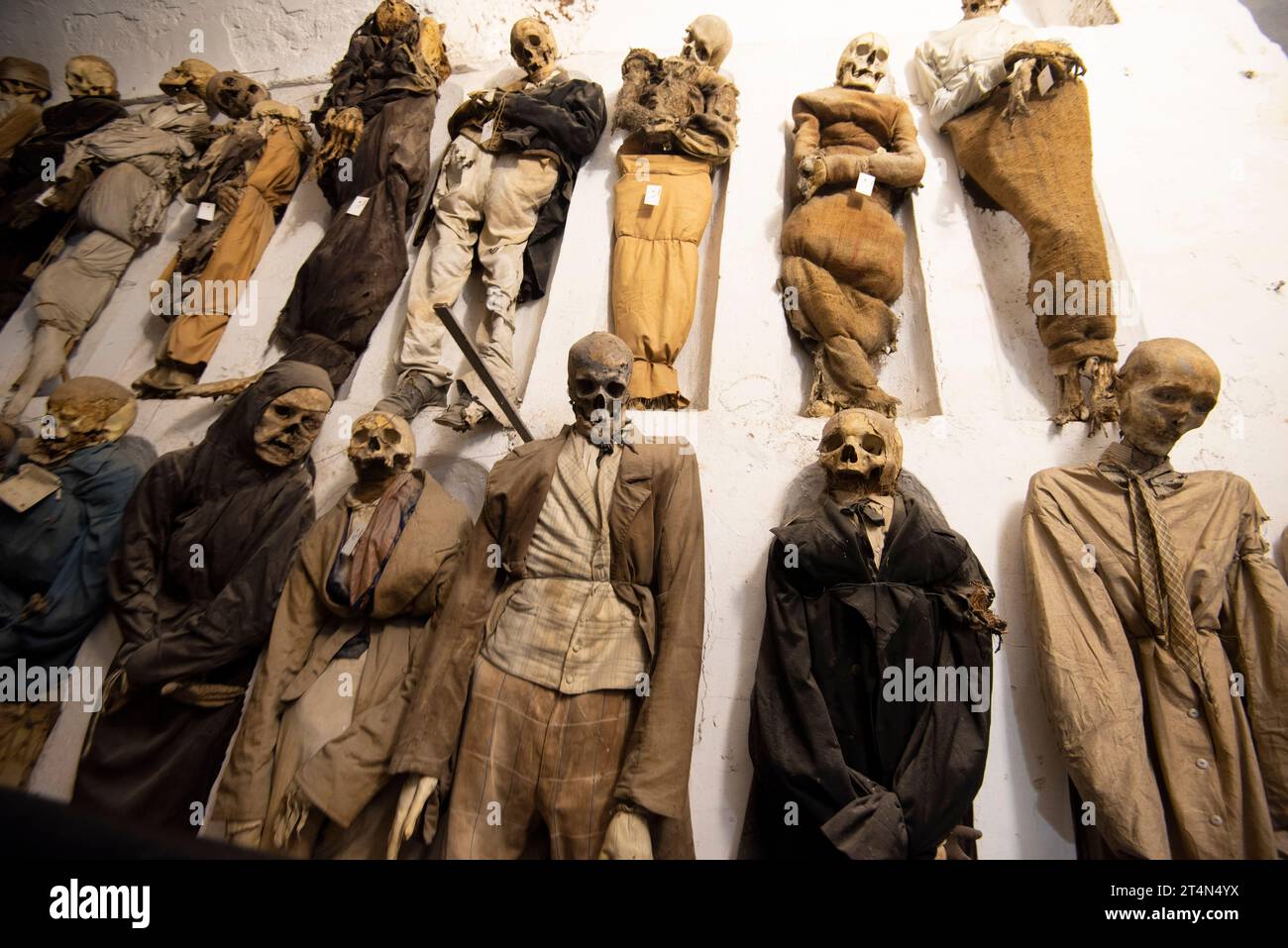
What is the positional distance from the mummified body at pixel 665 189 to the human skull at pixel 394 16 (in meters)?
1.76

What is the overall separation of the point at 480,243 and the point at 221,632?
2.45 metres

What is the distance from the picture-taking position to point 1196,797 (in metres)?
2.29

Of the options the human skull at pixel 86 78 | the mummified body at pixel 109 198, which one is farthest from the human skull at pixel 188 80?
the human skull at pixel 86 78

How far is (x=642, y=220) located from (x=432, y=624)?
2.37 meters

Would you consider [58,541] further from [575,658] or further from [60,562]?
[575,658]

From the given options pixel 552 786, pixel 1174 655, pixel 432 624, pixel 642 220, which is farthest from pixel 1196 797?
pixel 642 220

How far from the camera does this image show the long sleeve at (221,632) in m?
2.96

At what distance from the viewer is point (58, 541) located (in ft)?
11.0

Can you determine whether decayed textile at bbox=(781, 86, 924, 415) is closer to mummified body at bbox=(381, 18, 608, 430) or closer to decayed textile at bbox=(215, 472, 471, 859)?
mummified body at bbox=(381, 18, 608, 430)

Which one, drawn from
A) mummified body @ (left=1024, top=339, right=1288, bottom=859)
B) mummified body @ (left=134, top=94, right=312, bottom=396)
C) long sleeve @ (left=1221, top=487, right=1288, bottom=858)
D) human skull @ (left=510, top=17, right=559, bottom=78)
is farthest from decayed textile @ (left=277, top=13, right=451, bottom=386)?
long sleeve @ (left=1221, top=487, right=1288, bottom=858)

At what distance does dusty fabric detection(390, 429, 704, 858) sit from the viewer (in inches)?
87.9

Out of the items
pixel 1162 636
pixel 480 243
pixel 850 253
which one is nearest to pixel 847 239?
pixel 850 253

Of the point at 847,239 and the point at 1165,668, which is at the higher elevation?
the point at 847,239

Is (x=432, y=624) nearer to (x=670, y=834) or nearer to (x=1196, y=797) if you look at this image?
(x=670, y=834)
